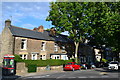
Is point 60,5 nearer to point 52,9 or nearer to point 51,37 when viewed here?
point 52,9

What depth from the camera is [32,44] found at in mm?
32000

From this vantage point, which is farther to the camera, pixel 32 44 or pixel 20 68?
pixel 32 44

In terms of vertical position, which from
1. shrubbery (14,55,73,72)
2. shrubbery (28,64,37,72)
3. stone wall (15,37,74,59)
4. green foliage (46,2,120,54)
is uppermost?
green foliage (46,2,120,54)

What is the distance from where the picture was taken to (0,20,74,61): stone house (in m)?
29.0

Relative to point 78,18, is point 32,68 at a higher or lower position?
lower

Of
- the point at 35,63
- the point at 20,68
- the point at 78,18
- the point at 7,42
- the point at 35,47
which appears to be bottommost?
the point at 20,68

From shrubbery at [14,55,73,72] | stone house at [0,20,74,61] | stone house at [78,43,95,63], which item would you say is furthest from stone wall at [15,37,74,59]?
stone house at [78,43,95,63]

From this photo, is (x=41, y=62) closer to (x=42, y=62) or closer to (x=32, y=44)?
(x=42, y=62)

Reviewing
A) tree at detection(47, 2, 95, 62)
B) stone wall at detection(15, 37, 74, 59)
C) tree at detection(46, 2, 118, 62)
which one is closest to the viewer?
tree at detection(46, 2, 118, 62)

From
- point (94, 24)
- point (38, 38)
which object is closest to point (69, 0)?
point (94, 24)

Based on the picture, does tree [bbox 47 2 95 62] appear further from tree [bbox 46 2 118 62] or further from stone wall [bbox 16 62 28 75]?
stone wall [bbox 16 62 28 75]

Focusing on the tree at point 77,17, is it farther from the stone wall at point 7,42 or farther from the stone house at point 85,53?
the stone house at point 85,53

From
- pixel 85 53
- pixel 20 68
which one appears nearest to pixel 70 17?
pixel 20 68

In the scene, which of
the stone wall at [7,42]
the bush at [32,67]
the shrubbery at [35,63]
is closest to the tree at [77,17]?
the shrubbery at [35,63]
